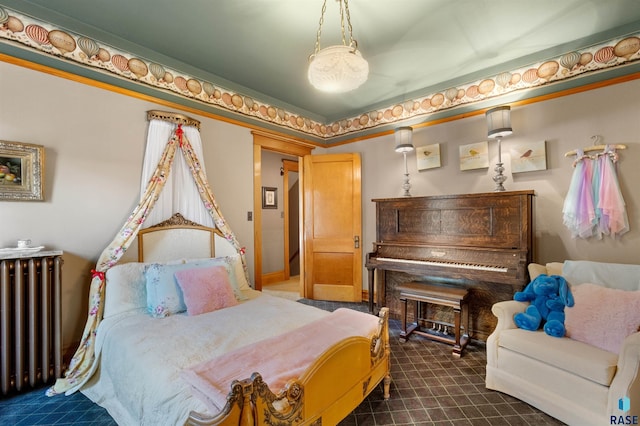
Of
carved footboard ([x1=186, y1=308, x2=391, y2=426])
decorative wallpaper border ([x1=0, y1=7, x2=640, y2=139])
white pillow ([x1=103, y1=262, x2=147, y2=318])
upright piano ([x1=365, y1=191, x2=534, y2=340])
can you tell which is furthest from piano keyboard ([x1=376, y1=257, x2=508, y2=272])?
white pillow ([x1=103, y1=262, x2=147, y2=318])

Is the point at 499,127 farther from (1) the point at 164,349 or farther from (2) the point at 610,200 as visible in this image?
(1) the point at 164,349

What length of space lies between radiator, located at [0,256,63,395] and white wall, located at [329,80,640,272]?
3805mm

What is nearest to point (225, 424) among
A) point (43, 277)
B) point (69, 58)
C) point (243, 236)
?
point (43, 277)

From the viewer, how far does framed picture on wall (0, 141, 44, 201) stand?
2.10 metres

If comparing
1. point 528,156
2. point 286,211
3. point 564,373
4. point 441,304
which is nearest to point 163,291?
point 441,304

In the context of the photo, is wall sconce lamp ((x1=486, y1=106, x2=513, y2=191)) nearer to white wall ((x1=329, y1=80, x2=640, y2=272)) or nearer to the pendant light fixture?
white wall ((x1=329, y1=80, x2=640, y2=272))

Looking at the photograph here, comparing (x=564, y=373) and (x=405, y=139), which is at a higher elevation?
(x=405, y=139)

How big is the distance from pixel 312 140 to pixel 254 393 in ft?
13.1

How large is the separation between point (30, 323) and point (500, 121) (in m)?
4.28

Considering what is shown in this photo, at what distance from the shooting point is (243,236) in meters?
3.62

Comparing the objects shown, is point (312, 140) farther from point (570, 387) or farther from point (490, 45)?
point (570, 387)

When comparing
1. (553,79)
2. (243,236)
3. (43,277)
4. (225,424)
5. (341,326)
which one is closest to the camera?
(225,424)

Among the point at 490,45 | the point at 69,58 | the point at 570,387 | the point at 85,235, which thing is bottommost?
the point at 570,387

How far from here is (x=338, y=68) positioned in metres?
1.81
